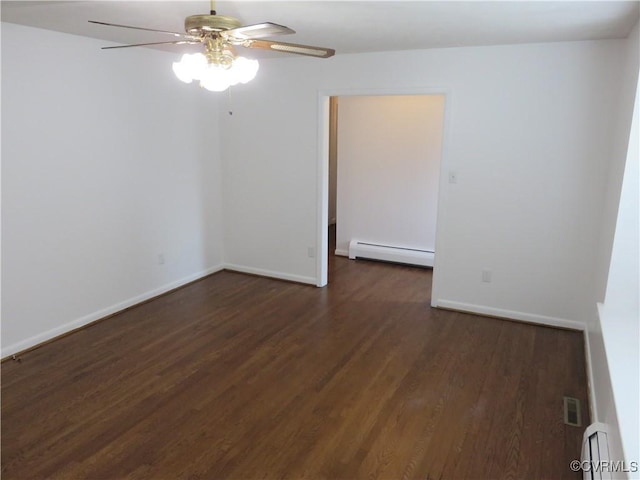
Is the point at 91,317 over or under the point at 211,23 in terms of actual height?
under

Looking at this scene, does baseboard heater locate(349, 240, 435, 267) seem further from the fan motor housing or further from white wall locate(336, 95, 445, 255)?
the fan motor housing

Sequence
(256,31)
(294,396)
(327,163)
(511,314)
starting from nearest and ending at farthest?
(256,31) → (294,396) → (511,314) → (327,163)

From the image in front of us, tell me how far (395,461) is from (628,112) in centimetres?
249

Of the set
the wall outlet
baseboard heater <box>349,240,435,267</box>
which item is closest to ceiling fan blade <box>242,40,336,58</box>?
the wall outlet

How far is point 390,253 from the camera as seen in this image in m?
5.94

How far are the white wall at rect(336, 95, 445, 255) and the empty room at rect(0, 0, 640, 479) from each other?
58 mm

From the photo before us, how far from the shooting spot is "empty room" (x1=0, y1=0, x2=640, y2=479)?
252 cm

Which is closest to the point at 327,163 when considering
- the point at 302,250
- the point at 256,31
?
the point at 302,250

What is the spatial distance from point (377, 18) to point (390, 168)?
3.04 metres

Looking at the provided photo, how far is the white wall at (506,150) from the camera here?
3705 millimetres

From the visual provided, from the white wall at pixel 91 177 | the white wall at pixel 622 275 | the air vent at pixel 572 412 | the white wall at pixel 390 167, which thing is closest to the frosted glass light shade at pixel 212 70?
the white wall at pixel 91 177

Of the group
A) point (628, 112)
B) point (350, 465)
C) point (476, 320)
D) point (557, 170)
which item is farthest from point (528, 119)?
point (350, 465)

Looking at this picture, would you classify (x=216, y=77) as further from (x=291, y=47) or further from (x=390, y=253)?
(x=390, y=253)

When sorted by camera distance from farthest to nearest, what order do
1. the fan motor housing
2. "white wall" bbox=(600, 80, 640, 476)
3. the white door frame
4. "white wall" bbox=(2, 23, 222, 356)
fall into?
the white door frame, "white wall" bbox=(2, 23, 222, 356), "white wall" bbox=(600, 80, 640, 476), the fan motor housing
